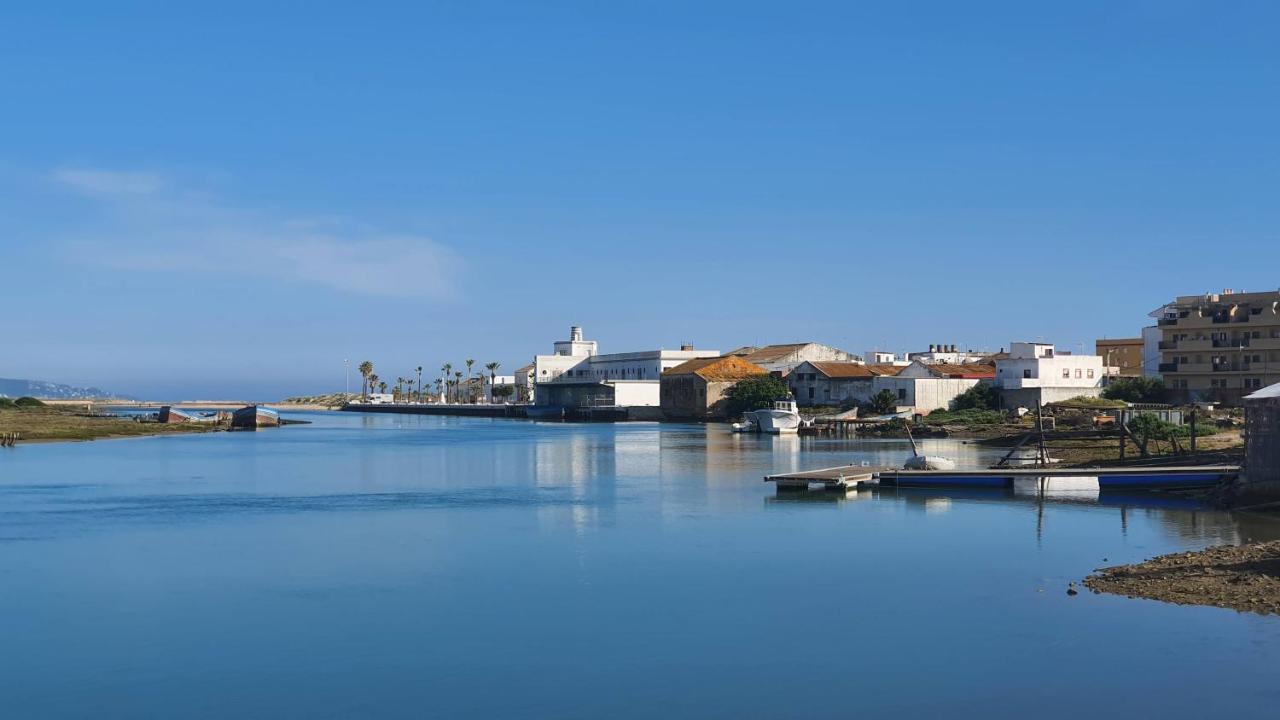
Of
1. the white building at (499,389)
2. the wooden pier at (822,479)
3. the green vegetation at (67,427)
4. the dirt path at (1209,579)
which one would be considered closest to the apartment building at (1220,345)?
the wooden pier at (822,479)

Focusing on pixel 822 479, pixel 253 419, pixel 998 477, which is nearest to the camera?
pixel 998 477

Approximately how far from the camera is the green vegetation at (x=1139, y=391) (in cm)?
7194

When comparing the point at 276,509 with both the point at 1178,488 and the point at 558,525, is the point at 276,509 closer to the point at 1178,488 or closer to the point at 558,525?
the point at 558,525

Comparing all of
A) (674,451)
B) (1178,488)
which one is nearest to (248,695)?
(1178,488)

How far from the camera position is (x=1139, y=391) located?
2852 inches

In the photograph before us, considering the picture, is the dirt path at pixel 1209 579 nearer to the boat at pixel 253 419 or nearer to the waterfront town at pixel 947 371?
the waterfront town at pixel 947 371

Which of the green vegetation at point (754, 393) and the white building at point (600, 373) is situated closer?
the green vegetation at point (754, 393)

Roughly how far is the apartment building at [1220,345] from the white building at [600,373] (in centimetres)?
5381

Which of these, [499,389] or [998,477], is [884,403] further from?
[499,389]

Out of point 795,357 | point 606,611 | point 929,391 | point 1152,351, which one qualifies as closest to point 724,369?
point 795,357

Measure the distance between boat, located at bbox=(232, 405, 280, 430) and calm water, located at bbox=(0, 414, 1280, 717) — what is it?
62921 millimetres

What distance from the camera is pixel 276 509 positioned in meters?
35.0

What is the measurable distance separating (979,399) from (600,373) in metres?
58.2

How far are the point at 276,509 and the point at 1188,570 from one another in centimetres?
2534
